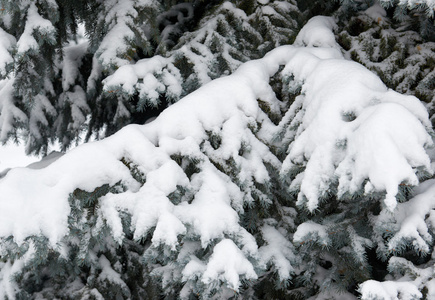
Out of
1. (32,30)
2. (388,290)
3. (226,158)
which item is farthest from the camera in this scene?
(32,30)

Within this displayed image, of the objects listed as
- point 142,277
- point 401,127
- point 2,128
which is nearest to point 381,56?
point 401,127

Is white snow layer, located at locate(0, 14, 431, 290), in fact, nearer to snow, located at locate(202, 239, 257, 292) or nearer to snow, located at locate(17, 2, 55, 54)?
snow, located at locate(202, 239, 257, 292)

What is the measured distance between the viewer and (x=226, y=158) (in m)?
1.93

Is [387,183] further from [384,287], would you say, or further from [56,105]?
[56,105]

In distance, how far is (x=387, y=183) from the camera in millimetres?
1375

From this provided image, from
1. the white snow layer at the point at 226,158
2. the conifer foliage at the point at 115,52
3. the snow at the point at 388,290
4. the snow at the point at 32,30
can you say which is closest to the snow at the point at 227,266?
the white snow layer at the point at 226,158

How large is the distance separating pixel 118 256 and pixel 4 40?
1.69 m

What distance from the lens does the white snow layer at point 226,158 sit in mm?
1490

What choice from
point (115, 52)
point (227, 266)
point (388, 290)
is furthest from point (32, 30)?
point (388, 290)

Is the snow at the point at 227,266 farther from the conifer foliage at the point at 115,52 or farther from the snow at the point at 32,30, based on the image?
the snow at the point at 32,30

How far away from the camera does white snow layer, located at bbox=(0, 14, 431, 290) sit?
4.89 ft

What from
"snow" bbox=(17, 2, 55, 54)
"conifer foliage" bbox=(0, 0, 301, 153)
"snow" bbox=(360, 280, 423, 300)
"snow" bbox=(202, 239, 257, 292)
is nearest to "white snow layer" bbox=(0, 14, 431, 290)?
"snow" bbox=(202, 239, 257, 292)

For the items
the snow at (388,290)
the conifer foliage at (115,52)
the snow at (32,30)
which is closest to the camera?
the snow at (388,290)

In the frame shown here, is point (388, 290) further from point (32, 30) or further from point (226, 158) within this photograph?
point (32, 30)
